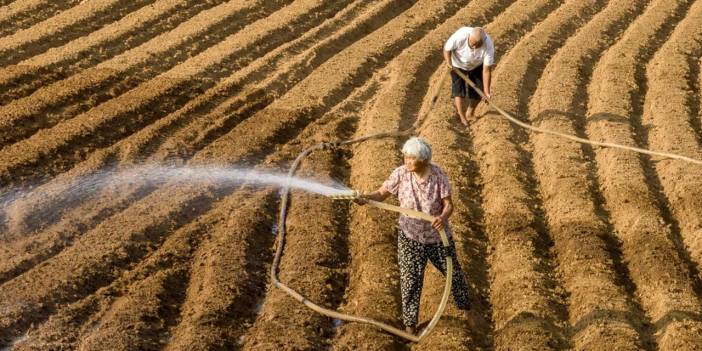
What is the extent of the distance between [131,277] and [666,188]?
5.15 meters

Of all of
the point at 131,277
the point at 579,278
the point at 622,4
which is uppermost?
the point at 131,277

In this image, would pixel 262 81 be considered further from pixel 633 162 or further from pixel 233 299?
pixel 233 299

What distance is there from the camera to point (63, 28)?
1254 cm

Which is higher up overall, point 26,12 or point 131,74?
point 26,12

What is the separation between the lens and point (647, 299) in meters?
7.19

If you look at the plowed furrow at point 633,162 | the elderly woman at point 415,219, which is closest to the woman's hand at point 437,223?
the elderly woman at point 415,219

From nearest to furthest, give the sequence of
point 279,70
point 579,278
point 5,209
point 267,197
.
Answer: point 579,278
point 5,209
point 267,197
point 279,70

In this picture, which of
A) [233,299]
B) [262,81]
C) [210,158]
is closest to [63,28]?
[262,81]

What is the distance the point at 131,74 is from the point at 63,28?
68.2 inches

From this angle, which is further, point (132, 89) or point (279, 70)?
point (279, 70)

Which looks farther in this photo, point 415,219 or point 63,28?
point 63,28

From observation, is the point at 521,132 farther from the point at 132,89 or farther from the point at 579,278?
the point at 132,89

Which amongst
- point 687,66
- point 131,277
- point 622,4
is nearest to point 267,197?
point 131,277

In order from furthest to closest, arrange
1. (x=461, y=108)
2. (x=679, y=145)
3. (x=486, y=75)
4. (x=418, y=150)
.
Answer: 1. (x=461, y=108)
2. (x=486, y=75)
3. (x=679, y=145)
4. (x=418, y=150)
